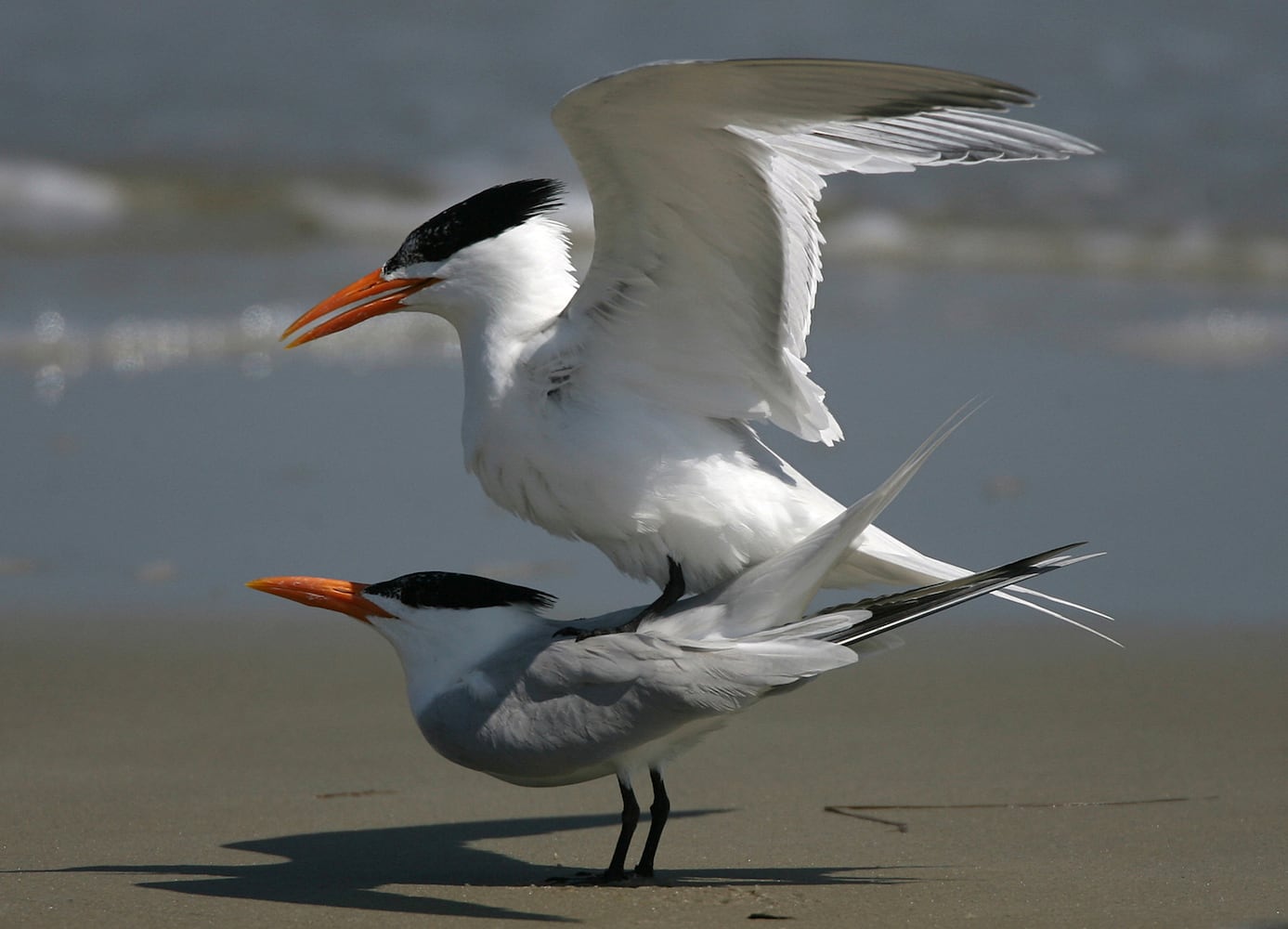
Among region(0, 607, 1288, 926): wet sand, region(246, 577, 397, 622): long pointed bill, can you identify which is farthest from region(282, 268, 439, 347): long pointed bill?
region(0, 607, 1288, 926): wet sand

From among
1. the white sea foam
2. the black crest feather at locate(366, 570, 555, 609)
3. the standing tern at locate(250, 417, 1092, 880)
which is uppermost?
the white sea foam

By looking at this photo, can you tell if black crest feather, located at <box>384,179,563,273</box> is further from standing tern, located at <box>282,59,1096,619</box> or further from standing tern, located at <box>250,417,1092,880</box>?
standing tern, located at <box>250,417,1092,880</box>

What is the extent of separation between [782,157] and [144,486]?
332 centimetres

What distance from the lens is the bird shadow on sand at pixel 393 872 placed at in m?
2.95

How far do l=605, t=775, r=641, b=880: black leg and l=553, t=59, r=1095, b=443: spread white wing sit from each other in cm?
86

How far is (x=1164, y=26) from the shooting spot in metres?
13.8

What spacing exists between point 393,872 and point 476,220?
55.9 inches

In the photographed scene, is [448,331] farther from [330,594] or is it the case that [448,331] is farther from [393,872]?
[393,872]

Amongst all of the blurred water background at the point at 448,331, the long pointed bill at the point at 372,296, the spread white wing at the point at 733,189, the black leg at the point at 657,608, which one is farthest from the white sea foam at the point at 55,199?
the black leg at the point at 657,608

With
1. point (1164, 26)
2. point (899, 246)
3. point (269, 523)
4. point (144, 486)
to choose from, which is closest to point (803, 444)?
point (269, 523)

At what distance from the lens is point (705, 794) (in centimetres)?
373

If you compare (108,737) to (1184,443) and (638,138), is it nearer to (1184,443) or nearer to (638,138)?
(638,138)

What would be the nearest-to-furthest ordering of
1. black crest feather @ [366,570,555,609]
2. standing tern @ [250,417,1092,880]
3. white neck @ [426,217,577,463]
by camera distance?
standing tern @ [250,417,1092,880], black crest feather @ [366,570,555,609], white neck @ [426,217,577,463]

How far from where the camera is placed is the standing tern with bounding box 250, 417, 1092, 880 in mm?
A: 3051
